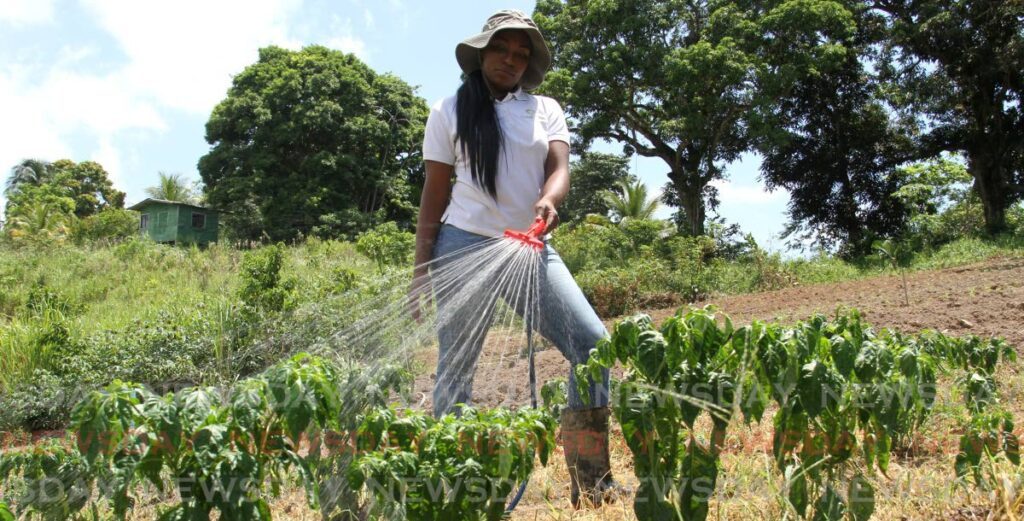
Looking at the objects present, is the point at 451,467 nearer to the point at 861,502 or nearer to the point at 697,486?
the point at 697,486

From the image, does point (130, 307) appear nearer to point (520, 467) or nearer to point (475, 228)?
point (475, 228)

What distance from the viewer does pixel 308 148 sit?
2548cm

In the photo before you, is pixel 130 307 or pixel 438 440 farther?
pixel 130 307

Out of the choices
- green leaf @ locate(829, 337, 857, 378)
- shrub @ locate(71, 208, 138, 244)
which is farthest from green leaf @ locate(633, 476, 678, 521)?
shrub @ locate(71, 208, 138, 244)

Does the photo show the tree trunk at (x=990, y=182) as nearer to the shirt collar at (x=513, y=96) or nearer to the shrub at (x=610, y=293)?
the shrub at (x=610, y=293)

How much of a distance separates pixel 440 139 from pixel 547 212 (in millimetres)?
476

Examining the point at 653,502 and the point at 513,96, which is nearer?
the point at 653,502

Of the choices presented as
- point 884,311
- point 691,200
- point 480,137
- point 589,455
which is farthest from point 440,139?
point 691,200

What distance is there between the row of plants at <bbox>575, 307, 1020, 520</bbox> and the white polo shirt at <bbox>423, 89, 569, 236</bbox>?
0.78 meters

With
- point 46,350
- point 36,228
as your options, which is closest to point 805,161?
point 46,350

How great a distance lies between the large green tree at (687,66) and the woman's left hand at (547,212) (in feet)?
46.3

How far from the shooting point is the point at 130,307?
30.4 feet

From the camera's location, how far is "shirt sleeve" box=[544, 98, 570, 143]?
101 inches

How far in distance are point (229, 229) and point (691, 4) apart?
15.3 m
